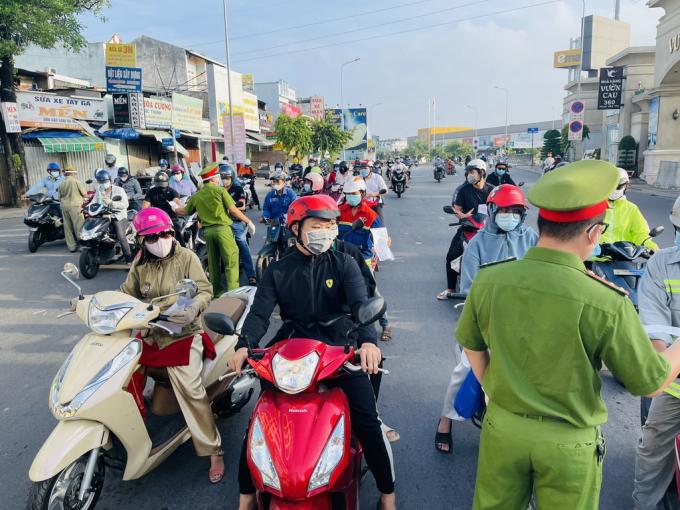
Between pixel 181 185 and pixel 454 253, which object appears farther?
pixel 181 185

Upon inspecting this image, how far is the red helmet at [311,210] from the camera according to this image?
2.80 m

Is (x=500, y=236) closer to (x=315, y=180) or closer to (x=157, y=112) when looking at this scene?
(x=315, y=180)

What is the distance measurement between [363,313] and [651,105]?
104 ft

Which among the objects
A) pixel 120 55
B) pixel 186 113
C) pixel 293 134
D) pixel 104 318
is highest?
pixel 120 55

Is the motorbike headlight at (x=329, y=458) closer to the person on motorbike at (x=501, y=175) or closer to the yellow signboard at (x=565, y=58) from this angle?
the person on motorbike at (x=501, y=175)

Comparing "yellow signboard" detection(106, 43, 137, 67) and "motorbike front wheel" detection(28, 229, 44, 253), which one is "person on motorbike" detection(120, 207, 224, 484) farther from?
"yellow signboard" detection(106, 43, 137, 67)

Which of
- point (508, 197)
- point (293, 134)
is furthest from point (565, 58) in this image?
point (508, 197)

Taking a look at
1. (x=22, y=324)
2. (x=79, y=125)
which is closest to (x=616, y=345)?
(x=22, y=324)

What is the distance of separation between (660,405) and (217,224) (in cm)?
545

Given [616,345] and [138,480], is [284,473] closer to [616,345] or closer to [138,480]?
[616,345]

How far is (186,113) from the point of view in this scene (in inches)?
1123

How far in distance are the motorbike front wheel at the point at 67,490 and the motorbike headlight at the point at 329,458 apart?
139cm

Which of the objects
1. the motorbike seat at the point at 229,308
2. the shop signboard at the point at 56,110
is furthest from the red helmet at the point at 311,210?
the shop signboard at the point at 56,110

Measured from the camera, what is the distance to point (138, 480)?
3275 millimetres
